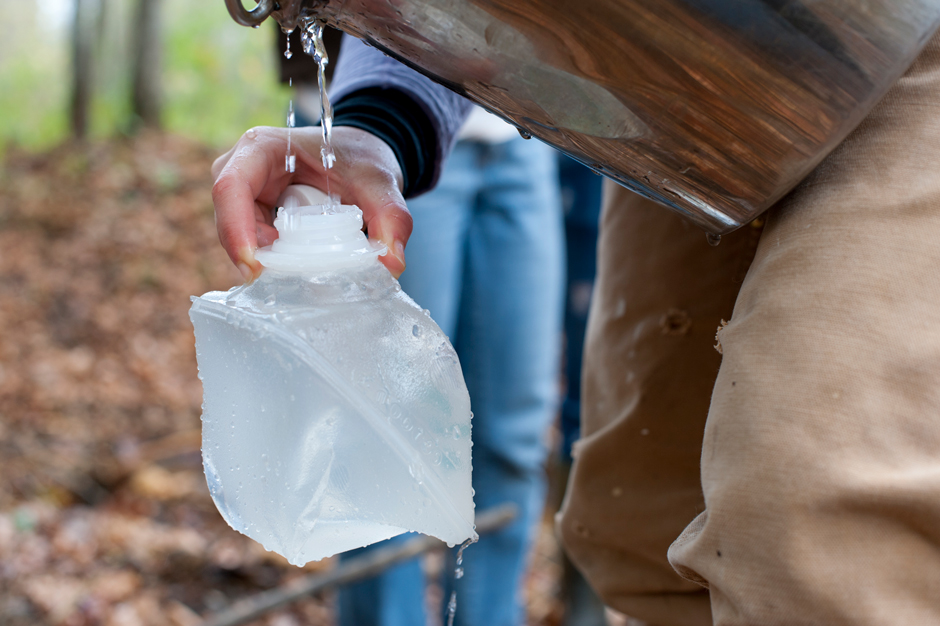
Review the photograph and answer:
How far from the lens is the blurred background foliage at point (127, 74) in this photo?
568 cm

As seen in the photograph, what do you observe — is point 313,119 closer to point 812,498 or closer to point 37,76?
point 812,498

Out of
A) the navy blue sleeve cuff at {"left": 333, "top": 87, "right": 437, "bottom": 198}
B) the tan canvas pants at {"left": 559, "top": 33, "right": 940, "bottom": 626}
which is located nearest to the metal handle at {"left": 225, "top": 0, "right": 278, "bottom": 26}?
the navy blue sleeve cuff at {"left": 333, "top": 87, "right": 437, "bottom": 198}

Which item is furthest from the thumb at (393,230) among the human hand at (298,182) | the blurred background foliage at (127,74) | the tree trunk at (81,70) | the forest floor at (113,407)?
the tree trunk at (81,70)

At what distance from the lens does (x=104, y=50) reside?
238 inches

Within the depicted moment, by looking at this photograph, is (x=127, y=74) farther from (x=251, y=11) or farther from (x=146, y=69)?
(x=251, y=11)

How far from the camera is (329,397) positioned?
646 millimetres

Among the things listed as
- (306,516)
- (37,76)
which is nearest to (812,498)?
(306,516)

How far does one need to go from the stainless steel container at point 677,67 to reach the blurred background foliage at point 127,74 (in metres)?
5.12

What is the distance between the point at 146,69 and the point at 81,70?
45 cm

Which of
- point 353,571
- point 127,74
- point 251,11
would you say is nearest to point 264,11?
point 251,11

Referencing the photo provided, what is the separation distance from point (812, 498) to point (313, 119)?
1204 millimetres

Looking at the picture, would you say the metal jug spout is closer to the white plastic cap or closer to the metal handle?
the metal handle

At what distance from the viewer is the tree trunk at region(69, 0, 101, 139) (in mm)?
5406

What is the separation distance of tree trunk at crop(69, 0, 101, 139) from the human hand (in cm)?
538
